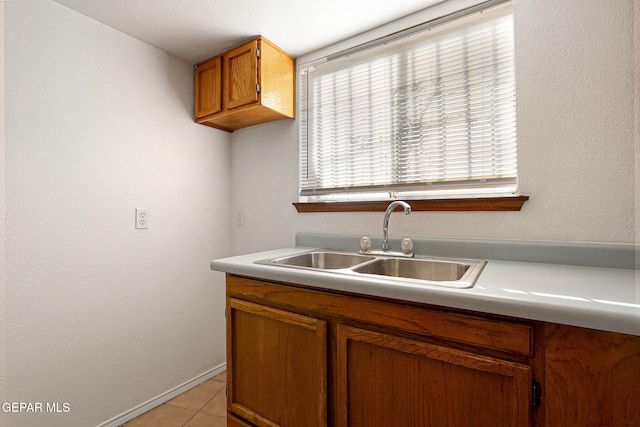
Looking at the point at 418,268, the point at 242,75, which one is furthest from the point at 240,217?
the point at 418,268

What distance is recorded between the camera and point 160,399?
1857 mm

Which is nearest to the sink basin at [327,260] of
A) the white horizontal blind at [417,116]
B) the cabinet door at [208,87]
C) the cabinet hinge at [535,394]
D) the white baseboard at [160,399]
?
the white horizontal blind at [417,116]

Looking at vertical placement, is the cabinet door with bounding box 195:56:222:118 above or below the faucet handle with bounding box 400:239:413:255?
above

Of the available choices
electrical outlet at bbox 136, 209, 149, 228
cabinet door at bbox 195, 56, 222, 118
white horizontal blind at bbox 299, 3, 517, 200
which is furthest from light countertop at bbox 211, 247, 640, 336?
cabinet door at bbox 195, 56, 222, 118

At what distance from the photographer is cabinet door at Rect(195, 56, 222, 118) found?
1952 millimetres

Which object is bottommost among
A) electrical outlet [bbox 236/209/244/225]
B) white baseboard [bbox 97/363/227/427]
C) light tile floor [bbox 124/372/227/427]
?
light tile floor [bbox 124/372/227/427]

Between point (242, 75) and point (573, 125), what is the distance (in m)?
1.66

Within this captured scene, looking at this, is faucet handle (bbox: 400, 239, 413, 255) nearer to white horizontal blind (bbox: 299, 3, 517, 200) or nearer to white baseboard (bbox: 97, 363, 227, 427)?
white horizontal blind (bbox: 299, 3, 517, 200)

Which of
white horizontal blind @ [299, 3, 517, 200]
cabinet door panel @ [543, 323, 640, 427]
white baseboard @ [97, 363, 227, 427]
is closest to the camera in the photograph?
cabinet door panel @ [543, 323, 640, 427]

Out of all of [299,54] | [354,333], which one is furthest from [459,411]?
[299,54]

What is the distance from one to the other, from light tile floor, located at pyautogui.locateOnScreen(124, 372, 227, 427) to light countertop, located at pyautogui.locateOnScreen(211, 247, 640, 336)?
3.53 ft

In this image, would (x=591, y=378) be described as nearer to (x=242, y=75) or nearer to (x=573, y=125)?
(x=573, y=125)

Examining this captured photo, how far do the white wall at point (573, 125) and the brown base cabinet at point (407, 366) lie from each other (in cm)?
69

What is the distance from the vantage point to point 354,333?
39.7 inches
